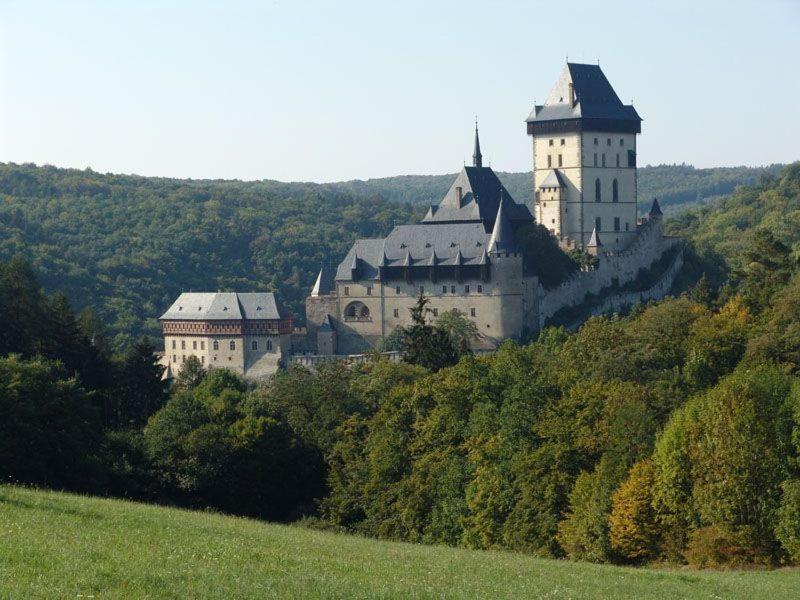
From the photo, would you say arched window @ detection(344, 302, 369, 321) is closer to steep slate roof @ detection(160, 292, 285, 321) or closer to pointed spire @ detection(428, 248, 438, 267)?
steep slate roof @ detection(160, 292, 285, 321)

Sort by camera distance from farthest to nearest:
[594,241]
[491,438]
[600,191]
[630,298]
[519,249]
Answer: [600,191], [594,241], [630,298], [519,249], [491,438]

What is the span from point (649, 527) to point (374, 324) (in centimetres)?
5366

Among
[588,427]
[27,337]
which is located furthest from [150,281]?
[588,427]

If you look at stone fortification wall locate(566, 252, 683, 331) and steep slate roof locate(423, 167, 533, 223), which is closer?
stone fortification wall locate(566, 252, 683, 331)

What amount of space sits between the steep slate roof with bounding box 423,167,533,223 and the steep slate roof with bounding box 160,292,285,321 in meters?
10.7

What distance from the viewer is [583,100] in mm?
104875

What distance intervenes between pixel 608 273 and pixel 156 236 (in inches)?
2319

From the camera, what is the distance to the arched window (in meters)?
92.4

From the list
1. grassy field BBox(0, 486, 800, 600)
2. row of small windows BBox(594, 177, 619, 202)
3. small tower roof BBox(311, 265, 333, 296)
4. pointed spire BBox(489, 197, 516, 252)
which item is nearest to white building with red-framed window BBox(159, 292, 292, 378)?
small tower roof BBox(311, 265, 333, 296)

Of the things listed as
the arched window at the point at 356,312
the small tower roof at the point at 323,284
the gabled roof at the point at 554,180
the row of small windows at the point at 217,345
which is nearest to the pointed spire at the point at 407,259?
the arched window at the point at 356,312

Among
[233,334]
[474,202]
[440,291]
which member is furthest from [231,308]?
[474,202]

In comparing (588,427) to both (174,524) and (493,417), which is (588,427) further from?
(174,524)

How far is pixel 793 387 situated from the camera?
40.0 m

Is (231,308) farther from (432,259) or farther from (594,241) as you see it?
(594,241)
